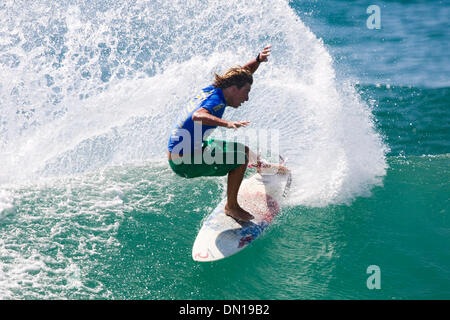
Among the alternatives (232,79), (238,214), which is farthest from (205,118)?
(238,214)

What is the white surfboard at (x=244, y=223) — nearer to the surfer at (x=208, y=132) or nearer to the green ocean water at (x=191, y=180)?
the green ocean water at (x=191, y=180)

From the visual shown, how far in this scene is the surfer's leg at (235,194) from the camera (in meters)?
5.86

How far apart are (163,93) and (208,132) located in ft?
11.5

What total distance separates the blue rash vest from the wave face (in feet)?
7.24

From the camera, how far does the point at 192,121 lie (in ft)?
17.6

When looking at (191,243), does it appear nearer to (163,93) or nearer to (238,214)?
(238,214)

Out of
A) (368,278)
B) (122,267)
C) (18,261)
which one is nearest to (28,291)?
(18,261)

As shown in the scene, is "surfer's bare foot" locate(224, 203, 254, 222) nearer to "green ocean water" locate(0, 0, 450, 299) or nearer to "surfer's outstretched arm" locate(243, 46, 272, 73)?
"green ocean water" locate(0, 0, 450, 299)

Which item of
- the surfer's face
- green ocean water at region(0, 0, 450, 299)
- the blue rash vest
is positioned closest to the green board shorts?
the blue rash vest

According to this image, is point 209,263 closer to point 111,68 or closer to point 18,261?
point 18,261

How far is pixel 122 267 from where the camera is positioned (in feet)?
18.1

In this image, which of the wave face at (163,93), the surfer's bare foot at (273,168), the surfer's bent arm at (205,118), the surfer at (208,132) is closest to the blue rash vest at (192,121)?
the surfer at (208,132)

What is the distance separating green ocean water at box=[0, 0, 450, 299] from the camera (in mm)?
5395
